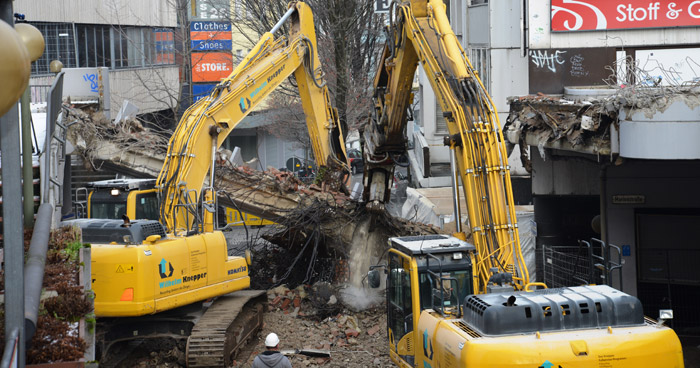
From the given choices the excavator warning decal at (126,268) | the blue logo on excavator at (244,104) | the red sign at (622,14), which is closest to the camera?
the excavator warning decal at (126,268)

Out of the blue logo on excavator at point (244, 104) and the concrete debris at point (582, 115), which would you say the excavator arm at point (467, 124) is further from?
the blue logo on excavator at point (244, 104)

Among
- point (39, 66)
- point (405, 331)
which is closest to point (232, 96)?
point (405, 331)

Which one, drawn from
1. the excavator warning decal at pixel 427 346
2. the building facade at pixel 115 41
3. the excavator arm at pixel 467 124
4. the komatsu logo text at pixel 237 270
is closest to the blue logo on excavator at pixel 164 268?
the komatsu logo text at pixel 237 270

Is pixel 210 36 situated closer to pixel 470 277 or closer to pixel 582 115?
pixel 582 115

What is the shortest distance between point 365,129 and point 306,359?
5.19 metres

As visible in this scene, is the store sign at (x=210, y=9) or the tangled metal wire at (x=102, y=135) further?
the store sign at (x=210, y=9)

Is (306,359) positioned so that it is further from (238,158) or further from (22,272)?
(238,158)

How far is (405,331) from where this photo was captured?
11117mm

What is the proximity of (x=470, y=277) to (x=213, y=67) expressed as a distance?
2767 cm

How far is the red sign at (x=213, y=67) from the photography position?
36625 millimetres

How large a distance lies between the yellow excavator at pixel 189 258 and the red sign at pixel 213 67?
19510 mm

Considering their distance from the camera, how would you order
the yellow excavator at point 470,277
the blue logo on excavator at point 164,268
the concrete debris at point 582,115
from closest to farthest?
1. the yellow excavator at point 470,277
2. the concrete debris at point 582,115
3. the blue logo on excavator at point 164,268

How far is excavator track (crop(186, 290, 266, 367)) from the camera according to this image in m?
13.9

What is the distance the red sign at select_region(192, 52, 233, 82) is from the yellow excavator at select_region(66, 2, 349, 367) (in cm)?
1951
